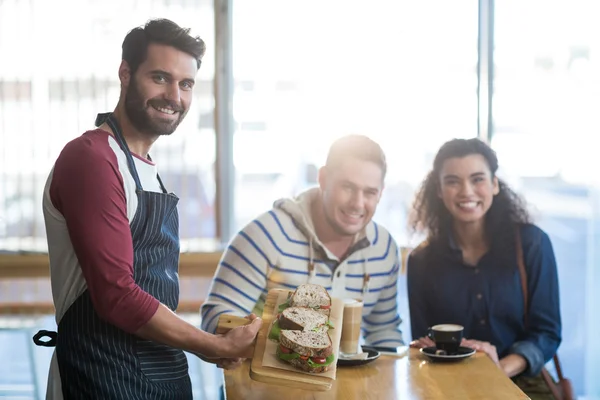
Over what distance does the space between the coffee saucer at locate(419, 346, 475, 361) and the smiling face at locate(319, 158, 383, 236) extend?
462 millimetres

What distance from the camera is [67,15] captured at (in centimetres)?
411

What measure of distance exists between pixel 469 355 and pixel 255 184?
2163 millimetres

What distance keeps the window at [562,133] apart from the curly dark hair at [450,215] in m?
1.35

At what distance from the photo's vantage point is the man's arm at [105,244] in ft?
5.67

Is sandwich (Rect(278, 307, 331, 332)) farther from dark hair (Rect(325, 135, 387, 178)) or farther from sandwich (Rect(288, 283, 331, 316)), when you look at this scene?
dark hair (Rect(325, 135, 387, 178))

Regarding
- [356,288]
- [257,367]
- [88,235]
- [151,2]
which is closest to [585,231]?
[356,288]

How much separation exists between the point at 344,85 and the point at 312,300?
243cm

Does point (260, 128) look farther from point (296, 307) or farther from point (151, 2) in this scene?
point (296, 307)

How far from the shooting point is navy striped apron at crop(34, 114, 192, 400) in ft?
6.08

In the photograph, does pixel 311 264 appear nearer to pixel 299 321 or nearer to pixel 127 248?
pixel 299 321

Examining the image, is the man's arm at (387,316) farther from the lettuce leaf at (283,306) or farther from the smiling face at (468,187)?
the lettuce leaf at (283,306)

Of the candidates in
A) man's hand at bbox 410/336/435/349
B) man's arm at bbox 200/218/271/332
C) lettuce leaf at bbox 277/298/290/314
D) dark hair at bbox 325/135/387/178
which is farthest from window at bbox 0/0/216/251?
lettuce leaf at bbox 277/298/290/314

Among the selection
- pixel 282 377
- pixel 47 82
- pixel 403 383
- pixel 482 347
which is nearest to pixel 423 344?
pixel 482 347

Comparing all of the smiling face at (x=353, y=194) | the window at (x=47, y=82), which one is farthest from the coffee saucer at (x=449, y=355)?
the window at (x=47, y=82)
